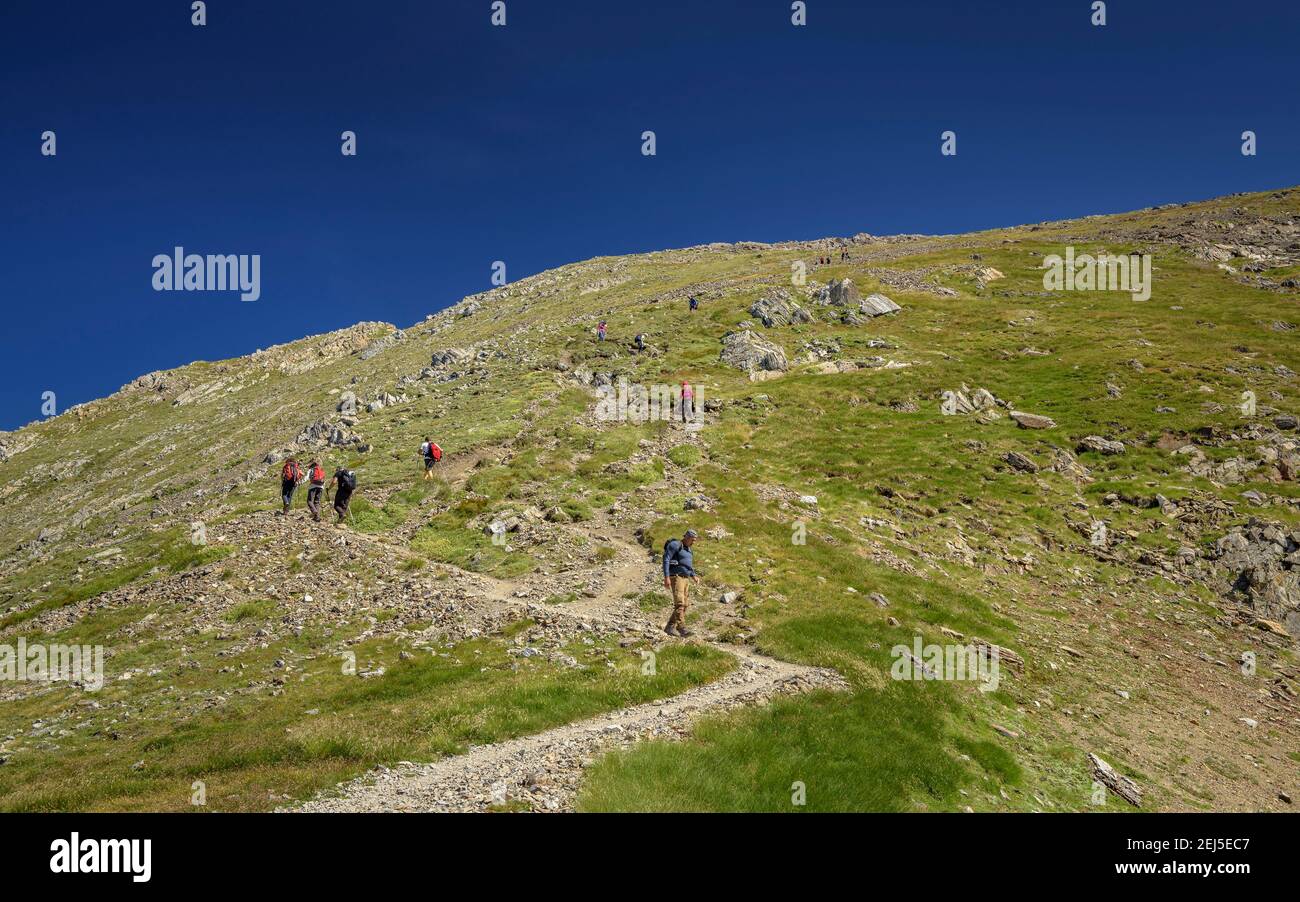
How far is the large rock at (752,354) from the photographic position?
201 ft

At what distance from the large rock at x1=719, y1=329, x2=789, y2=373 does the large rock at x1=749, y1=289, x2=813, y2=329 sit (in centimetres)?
823

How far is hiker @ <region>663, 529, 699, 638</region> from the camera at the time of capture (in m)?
23.0

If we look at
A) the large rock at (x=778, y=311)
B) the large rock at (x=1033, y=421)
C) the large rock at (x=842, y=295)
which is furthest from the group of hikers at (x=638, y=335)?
the large rock at (x=1033, y=421)

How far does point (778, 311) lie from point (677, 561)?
56.0 m

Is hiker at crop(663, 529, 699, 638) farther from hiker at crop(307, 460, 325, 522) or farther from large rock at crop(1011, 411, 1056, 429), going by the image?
large rock at crop(1011, 411, 1056, 429)

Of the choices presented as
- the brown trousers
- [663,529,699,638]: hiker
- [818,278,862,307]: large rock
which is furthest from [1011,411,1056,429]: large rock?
the brown trousers

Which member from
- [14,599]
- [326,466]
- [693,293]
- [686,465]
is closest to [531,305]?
[693,293]

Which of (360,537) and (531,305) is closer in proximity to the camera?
(360,537)

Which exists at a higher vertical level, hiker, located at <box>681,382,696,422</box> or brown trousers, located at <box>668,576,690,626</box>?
hiker, located at <box>681,382,696,422</box>

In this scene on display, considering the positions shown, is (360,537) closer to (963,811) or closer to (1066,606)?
(963,811)

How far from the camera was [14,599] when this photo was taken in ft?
109

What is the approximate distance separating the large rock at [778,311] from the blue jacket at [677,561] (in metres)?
52.9

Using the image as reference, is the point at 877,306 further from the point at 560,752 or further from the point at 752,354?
the point at 560,752
